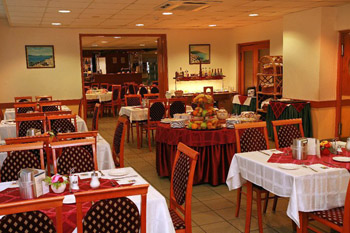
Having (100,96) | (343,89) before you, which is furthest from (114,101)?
(343,89)

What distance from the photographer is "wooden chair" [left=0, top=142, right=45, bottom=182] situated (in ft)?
10.6

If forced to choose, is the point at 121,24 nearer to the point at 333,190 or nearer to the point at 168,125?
the point at 168,125

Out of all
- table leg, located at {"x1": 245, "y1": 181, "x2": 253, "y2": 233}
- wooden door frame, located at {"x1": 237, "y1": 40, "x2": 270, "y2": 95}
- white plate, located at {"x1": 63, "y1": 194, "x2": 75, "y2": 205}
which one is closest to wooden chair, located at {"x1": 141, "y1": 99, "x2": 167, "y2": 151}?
wooden door frame, located at {"x1": 237, "y1": 40, "x2": 270, "y2": 95}

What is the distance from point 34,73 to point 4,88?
0.83 meters

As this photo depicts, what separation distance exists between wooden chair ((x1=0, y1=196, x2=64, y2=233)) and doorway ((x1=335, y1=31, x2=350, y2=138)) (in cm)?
695

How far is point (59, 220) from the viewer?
1816 millimetres

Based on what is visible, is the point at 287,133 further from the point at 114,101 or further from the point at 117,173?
the point at 114,101

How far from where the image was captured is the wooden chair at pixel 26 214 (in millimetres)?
1692

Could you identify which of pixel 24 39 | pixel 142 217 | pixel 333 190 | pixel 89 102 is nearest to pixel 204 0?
pixel 333 190

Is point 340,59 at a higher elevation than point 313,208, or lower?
higher

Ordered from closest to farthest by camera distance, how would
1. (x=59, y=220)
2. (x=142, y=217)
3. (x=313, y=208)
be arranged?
(x=59, y=220), (x=142, y=217), (x=313, y=208)

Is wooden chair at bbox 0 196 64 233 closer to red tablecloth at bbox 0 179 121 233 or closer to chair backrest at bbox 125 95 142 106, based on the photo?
red tablecloth at bbox 0 179 121 233

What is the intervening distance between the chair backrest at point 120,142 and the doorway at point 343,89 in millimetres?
4987

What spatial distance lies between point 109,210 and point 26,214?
15.8 inches
